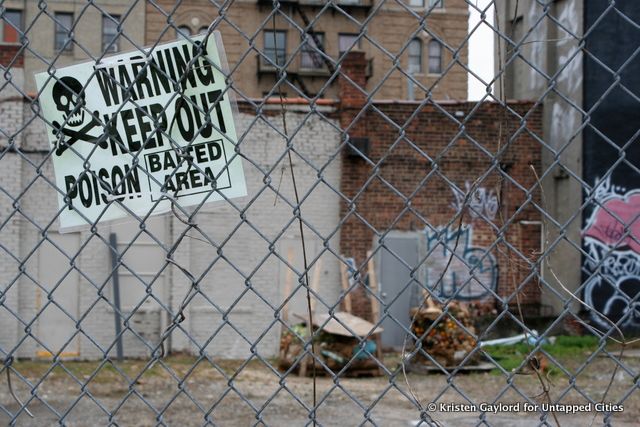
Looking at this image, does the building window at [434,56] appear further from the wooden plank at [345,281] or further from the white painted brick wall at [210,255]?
the wooden plank at [345,281]

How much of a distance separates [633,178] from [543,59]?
9.77 ft

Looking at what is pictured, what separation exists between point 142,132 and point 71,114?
0.74 feet

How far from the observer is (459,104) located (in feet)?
44.4

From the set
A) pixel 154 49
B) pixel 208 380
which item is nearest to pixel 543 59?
pixel 208 380

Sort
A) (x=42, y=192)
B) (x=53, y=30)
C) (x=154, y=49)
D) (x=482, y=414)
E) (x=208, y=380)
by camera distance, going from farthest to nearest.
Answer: (x=53, y=30) → (x=42, y=192) → (x=208, y=380) → (x=154, y=49) → (x=482, y=414)

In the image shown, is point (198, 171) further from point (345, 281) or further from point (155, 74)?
point (345, 281)

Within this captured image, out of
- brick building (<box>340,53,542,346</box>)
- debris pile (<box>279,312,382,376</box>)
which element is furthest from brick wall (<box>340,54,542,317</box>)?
debris pile (<box>279,312,382,376</box>)

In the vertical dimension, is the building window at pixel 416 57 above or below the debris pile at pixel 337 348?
above

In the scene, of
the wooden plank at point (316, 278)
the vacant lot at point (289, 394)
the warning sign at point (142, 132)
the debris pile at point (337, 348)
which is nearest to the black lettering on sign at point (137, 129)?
the warning sign at point (142, 132)

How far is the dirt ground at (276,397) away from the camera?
783 cm

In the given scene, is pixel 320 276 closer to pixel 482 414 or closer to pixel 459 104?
pixel 459 104

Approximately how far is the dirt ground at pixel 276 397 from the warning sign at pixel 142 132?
163 inches

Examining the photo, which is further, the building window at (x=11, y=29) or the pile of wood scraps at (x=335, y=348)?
the building window at (x=11, y=29)

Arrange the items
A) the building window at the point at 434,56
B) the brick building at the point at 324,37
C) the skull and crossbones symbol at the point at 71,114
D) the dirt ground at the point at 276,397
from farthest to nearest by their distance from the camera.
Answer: the building window at the point at 434,56 < the brick building at the point at 324,37 < the dirt ground at the point at 276,397 < the skull and crossbones symbol at the point at 71,114
